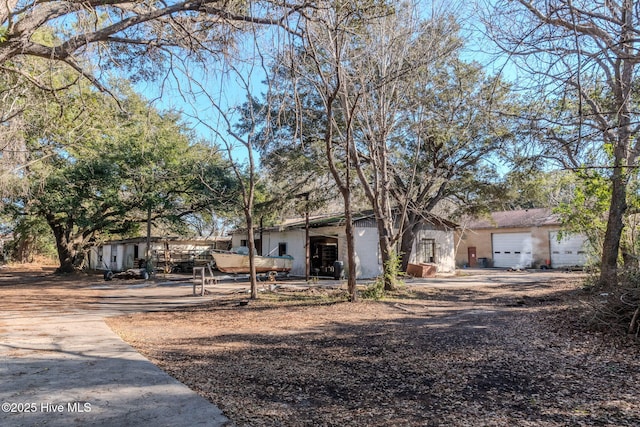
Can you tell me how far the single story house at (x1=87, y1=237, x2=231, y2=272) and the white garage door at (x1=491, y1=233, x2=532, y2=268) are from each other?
69.0 feet

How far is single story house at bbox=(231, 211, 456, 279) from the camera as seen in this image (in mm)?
21438

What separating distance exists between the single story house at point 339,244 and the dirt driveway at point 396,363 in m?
10.7

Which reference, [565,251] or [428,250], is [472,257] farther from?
[428,250]

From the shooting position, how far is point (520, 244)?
103 ft

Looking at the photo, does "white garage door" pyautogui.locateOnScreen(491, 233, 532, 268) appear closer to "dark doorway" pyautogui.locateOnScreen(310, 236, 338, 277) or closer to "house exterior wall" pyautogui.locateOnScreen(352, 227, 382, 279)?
"house exterior wall" pyautogui.locateOnScreen(352, 227, 382, 279)

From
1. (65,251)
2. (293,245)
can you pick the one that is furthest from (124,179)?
(293,245)

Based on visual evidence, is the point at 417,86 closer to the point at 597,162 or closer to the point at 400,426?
the point at 597,162

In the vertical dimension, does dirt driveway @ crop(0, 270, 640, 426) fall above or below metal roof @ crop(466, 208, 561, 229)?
below

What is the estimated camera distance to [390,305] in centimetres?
1107

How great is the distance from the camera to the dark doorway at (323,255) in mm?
23047

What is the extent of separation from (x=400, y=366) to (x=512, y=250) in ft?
98.1

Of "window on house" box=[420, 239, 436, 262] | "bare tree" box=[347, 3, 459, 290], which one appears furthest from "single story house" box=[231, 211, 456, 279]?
"bare tree" box=[347, 3, 459, 290]

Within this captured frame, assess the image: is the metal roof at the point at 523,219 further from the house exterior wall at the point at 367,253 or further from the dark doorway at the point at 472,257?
the house exterior wall at the point at 367,253

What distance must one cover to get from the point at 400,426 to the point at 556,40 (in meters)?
5.03
